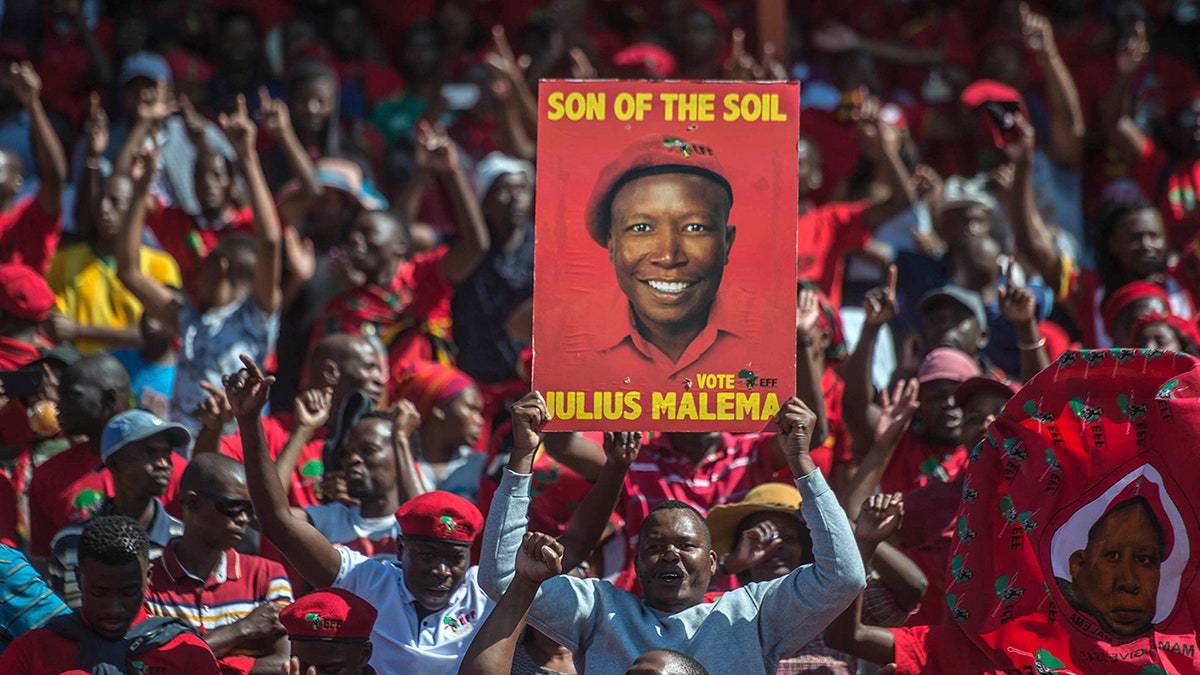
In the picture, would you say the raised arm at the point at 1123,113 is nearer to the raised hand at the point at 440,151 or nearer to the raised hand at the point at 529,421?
the raised hand at the point at 440,151

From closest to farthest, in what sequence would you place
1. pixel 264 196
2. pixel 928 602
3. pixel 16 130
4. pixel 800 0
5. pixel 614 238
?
pixel 614 238 → pixel 928 602 → pixel 264 196 → pixel 16 130 → pixel 800 0

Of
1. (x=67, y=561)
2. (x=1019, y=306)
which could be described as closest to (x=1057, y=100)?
(x=1019, y=306)

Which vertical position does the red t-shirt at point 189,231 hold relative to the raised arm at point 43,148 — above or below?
below

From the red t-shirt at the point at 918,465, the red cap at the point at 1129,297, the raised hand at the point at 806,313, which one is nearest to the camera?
the raised hand at the point at 806,313

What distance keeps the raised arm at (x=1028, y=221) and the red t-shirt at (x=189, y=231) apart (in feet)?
12.3

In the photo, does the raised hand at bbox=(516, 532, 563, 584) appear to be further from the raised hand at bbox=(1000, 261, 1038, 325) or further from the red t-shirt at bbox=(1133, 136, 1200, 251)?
the red t-shirt at bbox=(1133, 136, 1200, 251)

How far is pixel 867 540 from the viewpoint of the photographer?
15.8 ft

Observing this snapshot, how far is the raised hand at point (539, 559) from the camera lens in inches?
169

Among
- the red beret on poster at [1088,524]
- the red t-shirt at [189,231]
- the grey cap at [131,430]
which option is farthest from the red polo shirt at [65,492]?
the red beret on poster at [1088,524]

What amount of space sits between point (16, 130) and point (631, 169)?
5.47 metres

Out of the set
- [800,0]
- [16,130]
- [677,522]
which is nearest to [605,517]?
[677,522]

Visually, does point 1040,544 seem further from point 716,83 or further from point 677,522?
point 716,83

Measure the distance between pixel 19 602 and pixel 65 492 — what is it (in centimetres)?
117

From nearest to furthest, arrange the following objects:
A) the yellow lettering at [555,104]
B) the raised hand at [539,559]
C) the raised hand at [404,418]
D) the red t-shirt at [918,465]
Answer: the raised hand at [539,559], the yellow lettering at [555,104], the red t-shirt at [918,465], the raised hand at [404,418]
